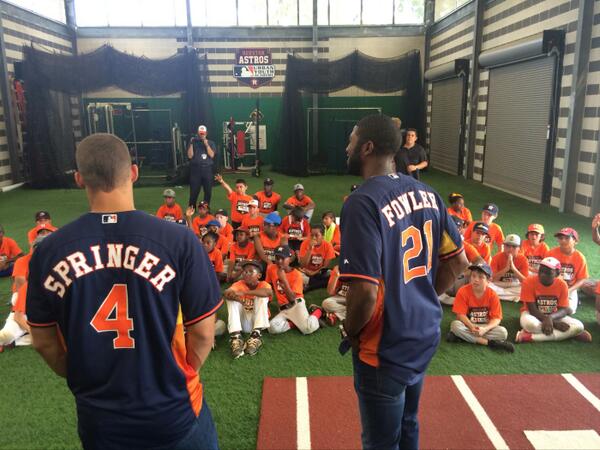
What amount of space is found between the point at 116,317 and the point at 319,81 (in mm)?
16390

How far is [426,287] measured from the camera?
217cm

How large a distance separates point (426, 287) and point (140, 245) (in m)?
1.22

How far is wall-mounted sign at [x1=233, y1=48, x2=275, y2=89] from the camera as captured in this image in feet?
64.9

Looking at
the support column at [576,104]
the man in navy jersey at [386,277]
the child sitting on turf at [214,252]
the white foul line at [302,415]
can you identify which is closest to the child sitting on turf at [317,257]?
the child sitting on turf at [214,252]

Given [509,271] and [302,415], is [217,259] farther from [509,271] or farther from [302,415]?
[509,271]

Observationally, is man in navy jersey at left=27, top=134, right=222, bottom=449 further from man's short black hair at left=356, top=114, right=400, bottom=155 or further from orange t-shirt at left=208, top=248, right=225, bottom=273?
orange t-shirt at left=208, top=248, right=225, bottom=273

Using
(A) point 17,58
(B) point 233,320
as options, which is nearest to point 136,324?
(B) point 233,320

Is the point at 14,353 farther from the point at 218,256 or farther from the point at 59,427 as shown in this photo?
the point at 218,256

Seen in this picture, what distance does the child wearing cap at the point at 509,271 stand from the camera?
627 cm

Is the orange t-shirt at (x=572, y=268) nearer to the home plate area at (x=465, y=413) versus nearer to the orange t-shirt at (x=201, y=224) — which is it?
the home plate area at (x=465, y=413)

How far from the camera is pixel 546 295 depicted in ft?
17.1

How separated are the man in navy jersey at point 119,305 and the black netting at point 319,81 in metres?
15.5

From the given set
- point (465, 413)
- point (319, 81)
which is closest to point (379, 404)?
point (465, 413)

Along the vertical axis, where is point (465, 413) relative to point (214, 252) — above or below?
below
